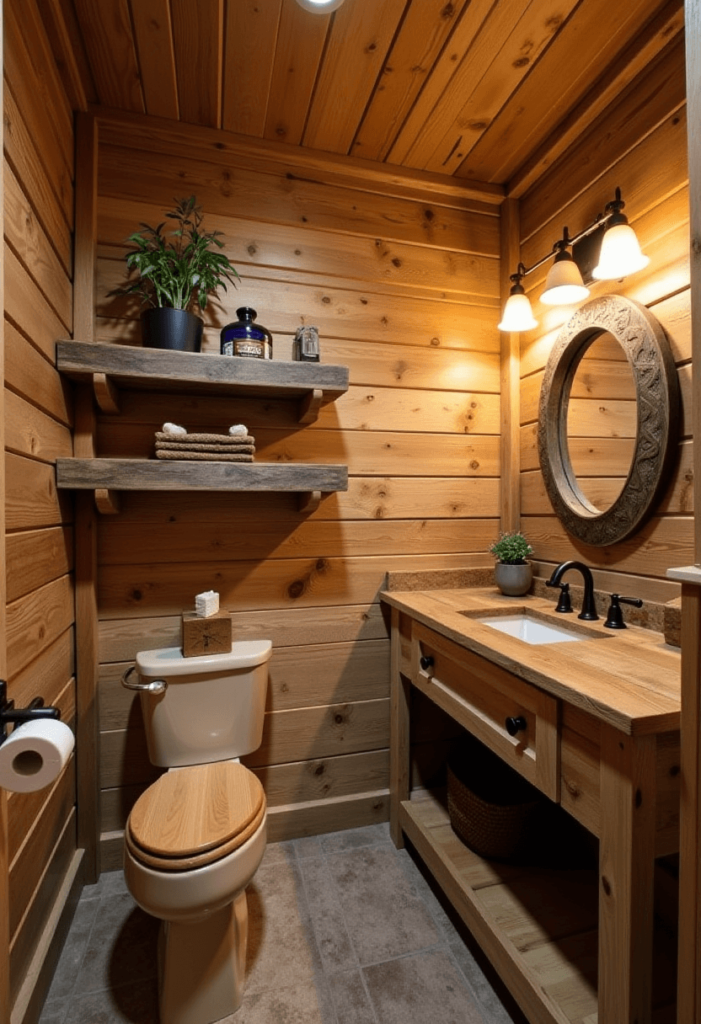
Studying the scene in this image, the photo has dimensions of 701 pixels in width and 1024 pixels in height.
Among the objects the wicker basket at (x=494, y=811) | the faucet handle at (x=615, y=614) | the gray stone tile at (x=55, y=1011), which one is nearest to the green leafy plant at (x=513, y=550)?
the faucet handle at (x=615, y=614)

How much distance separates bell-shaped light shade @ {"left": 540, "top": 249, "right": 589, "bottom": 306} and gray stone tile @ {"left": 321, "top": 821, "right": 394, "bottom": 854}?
194 centimetres

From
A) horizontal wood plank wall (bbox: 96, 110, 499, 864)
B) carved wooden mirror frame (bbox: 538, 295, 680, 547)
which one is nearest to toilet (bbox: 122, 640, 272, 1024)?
horizontal wood plank wall (bbox: 96, 110, 499, 864)

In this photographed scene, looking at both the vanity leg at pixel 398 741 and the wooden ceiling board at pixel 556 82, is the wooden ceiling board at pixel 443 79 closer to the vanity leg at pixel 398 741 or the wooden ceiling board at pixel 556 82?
the wooden ceiling board at pixel 556 82

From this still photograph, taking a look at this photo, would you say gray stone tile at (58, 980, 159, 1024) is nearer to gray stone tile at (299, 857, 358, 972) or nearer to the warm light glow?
gray stone tile at (299, 857, 358, 972)

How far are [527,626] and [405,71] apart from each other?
1.75 metres

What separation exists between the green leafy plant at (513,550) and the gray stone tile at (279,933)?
1273 mm

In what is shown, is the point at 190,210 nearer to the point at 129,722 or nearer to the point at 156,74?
the point at 156,74

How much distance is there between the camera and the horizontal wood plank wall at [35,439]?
3.36ft

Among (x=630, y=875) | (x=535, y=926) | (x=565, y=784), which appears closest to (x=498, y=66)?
(x=565, y=784)

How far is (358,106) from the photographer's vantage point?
160 centimetres

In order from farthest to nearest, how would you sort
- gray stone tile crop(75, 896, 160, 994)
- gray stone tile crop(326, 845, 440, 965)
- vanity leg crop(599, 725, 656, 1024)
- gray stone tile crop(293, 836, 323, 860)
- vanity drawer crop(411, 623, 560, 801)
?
gray stone tile crop(293, 836, 323, 860), gray stone tile crop(326, 845, 440, 965), gray stone tile crop(75, 896, 160, 994), vanity drawer crop(411, 623, 560, 801), vanity leg crop(599, 725, 656, 1024)

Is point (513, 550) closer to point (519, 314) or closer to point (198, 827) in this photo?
point (519, 314)

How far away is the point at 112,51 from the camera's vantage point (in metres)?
1.39

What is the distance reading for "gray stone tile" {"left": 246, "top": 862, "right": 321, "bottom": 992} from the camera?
4.19 ft
